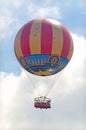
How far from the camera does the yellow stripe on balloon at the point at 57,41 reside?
125 feet

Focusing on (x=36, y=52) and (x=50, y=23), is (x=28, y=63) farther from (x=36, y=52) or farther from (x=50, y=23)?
(x=50, y=23)

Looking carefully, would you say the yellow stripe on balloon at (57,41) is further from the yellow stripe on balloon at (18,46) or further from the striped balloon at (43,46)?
the yellow stripe on balloon at (18,46)

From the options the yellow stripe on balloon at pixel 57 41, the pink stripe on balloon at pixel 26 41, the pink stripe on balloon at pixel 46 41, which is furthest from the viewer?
the pink stripe on balloon at pixel 26 41

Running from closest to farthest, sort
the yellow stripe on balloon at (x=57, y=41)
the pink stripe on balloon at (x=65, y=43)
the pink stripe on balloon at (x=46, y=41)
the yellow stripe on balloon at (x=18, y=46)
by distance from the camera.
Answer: the pink stripe on balloon at (x=46, y=41) → the yellow stripe on balloon at (x=57, y=41) → the pink stripe on balloon at (x=65, y=43) → the yellow stripe on balloon at (x=18, y=46)

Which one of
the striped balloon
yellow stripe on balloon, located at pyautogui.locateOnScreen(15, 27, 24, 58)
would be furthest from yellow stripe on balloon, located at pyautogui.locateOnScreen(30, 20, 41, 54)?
yellow stripe on balloon, located at pyautogui.locateOnScreen(15, 27, 24, 58)

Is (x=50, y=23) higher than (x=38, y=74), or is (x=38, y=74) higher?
(x=50, y=23)

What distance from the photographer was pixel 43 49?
3775 centimetres

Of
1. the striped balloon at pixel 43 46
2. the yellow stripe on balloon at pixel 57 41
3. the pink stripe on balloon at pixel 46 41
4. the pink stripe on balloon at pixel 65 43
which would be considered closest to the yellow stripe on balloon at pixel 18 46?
the striped balloon at pixel 43 46

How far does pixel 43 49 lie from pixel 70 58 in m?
3.53

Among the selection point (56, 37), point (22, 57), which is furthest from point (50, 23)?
point (22, 57)

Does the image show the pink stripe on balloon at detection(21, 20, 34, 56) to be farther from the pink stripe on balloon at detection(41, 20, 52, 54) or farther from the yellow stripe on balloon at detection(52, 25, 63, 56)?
the yellow stripe on balloon at detection(52, 25, 63, 56)

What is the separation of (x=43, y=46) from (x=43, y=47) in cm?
8

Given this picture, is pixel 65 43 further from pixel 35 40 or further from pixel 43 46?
pixel 35 40

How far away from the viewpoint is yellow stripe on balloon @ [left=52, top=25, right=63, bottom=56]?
38.0 metres
